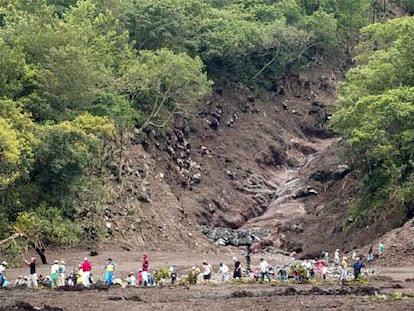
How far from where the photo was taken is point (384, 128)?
61844 millimetres

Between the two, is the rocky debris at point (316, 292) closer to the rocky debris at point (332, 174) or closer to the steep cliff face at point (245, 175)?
the steep cliff face at point (245, 175)

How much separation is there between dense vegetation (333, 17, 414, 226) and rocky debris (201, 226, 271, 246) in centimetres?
1021

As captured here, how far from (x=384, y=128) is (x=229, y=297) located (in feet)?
96.8

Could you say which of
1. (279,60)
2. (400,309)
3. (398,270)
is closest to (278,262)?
(398,270)

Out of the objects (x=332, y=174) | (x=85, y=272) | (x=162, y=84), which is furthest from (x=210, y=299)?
(x=332, y=174)

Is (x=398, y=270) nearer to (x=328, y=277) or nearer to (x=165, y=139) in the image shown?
(x=328, y=277)

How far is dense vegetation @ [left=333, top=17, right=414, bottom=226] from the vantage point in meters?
60.2

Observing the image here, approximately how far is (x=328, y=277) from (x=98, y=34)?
3751 cm

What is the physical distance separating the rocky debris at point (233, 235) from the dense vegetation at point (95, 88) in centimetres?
1068

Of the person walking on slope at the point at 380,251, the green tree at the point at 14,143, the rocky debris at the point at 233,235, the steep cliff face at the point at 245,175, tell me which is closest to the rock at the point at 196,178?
the steep cliff face at the point at 245,175

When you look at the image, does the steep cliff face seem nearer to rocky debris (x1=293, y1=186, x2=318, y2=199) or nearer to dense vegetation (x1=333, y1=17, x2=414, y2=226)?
rocky debris (x1=293, y1=186, x2=318, y2=199)

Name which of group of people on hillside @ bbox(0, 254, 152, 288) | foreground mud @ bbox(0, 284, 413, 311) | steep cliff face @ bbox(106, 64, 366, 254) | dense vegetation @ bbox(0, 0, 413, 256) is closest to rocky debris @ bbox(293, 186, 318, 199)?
steep cliff face @ bbox(106, 64, 366, 254)

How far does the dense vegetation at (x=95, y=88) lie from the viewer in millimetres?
56344

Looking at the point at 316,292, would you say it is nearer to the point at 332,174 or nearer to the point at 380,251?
the point at 380,251
